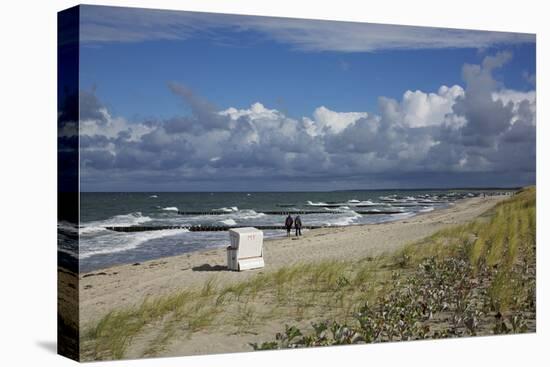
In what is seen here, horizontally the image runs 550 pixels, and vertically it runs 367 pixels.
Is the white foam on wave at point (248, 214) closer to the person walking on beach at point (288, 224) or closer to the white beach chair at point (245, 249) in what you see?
the white beach chair at point (245, 249)

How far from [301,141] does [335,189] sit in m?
0.92

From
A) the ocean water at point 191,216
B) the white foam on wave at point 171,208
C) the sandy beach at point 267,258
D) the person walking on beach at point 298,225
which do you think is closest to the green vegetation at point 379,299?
the sandy beach at point 267,258

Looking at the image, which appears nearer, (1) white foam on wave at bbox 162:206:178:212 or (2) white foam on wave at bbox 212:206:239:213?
(1) white foam on wave at bbox 162:206:178:212

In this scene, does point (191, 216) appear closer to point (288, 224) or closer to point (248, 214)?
point (248, 214)

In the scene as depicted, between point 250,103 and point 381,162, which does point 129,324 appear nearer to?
point 250,103

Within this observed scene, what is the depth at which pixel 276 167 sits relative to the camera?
13523mm

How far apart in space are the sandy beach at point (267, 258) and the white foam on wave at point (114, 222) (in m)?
0.57

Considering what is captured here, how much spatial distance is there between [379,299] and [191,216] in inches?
128

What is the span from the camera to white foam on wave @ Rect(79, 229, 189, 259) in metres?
11.6

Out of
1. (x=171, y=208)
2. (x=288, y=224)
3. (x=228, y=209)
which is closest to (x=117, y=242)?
(x=171, y=208)

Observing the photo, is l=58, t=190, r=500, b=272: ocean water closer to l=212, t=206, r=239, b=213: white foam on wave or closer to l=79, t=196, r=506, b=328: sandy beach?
l=212, t=206, r=239, b=213: white foam on wave

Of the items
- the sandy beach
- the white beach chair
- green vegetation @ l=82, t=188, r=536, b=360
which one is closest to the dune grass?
green vegetation @ l=82, t=188, r=536, b=360

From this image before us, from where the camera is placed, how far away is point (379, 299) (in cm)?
1364

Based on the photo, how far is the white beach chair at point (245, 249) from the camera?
12977mm
